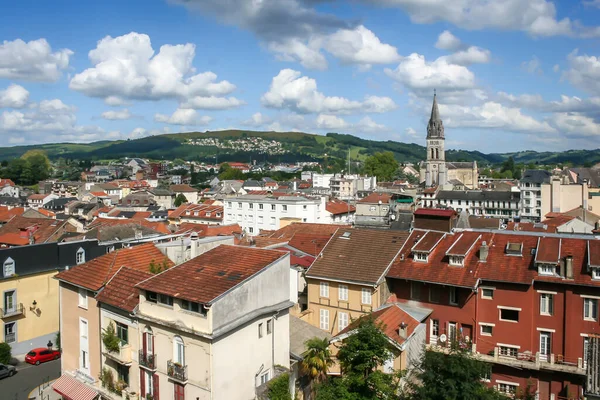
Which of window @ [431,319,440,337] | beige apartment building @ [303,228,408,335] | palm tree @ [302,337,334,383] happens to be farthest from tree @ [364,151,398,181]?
palm tree @ [302,337,334,383]

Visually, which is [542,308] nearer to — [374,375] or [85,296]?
[374,375]

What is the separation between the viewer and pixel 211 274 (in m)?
21.8

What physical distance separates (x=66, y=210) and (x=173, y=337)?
9794cm

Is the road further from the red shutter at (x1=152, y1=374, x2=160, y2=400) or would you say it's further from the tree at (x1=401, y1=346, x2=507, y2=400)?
the tree at (x1=401, y1=346, x2=507, y2=400)

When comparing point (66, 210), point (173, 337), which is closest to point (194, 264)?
point (173, 337)

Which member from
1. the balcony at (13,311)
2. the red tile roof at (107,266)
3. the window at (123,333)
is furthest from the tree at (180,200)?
the window at (123,333)

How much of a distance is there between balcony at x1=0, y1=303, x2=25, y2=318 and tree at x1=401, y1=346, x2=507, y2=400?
2664cm

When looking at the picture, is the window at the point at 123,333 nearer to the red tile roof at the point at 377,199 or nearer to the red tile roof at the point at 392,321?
the red tile roof at the point at 392,321

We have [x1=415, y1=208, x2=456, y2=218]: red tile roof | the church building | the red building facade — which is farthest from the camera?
the church building

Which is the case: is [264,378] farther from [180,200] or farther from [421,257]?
[180,200]

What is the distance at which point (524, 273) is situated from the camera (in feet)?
86.8

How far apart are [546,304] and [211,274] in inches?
682

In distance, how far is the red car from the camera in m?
31.6

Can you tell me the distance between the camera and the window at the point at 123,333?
906 inches
